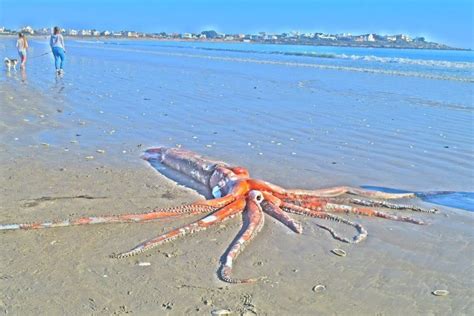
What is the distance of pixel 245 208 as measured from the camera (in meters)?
5.40

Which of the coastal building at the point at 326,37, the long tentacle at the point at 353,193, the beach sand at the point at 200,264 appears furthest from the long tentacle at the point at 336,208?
the coastal building at the point at 326,37

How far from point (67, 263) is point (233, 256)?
1256 millimetres

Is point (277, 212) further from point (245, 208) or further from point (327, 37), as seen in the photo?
point (327, 37)

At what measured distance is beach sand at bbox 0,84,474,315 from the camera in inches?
142

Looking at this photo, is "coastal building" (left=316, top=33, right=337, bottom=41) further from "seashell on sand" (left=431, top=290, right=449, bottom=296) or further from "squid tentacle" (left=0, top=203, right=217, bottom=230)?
"seashell on sand" (left=431, top=290, right=449, bottom=296)

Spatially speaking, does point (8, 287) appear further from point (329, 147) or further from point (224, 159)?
point (329, 147)

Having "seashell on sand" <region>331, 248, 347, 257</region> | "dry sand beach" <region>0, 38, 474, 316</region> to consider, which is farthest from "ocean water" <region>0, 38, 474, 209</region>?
"seashell on sand" <region>331, 248, 347, 257</region>

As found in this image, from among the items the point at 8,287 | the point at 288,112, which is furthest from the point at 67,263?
the point at 288,112

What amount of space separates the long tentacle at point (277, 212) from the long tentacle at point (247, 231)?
73 millimetres

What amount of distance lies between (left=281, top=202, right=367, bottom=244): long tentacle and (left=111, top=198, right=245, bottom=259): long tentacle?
0.49 meters

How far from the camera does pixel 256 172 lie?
6953mm

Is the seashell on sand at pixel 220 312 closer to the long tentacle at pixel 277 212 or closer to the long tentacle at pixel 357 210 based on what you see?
the long tentacle at pixel 277 212

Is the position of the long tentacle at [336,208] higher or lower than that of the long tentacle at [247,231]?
higher

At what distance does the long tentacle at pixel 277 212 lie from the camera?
5.02 meters
